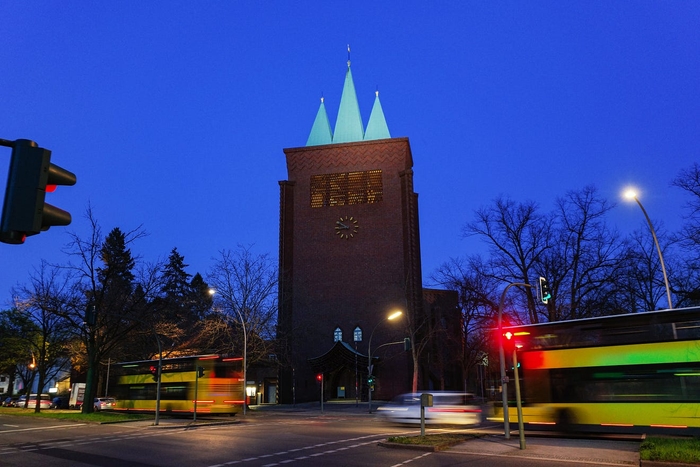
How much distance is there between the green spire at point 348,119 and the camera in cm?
6212

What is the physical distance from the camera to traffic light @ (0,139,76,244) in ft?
14.5

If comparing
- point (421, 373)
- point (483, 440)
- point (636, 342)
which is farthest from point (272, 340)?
point (636, 342)

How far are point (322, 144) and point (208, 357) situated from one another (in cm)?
3693

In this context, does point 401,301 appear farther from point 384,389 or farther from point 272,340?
point 272,340

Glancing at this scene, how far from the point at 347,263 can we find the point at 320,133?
55.7 feet

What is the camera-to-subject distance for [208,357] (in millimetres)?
29312

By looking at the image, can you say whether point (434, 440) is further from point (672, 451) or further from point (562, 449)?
point (672, 451)

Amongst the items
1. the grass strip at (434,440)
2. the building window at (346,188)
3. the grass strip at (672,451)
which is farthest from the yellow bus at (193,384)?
the building window at (346,188)

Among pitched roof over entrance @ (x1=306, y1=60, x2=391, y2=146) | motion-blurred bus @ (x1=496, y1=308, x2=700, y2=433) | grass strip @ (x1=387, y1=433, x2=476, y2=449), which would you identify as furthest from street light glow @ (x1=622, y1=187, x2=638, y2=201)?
pitched roof over entrance @ (x1=306, y1=60, x2=391, y2=146)

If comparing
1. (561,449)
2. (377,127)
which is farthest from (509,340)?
(377,127)

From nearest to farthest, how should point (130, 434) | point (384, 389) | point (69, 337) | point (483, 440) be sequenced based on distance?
point (483, 440) < point (130, 434) < point (69, 337) < point (384, 389)

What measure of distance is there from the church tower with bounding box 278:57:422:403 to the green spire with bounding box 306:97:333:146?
17 cm

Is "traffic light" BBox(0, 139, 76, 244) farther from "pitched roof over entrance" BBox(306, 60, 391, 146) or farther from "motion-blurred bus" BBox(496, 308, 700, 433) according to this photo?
"pitched roof over entrance" BBox(306, 60, 391, 146)

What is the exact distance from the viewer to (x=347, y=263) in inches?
2215
